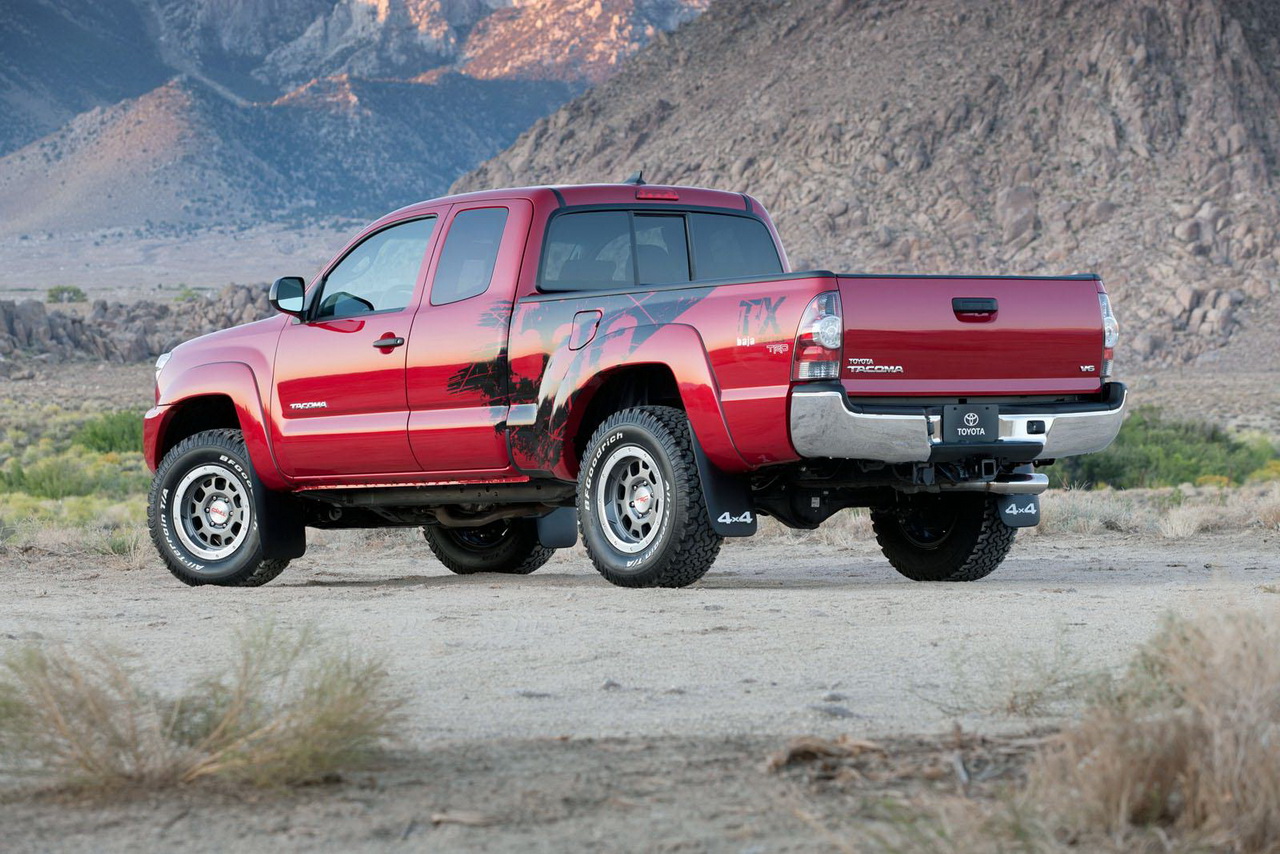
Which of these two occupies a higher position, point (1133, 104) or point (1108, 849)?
point (1133, 104)

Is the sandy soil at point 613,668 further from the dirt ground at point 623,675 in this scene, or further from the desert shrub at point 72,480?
the desert shrub at point 72,480

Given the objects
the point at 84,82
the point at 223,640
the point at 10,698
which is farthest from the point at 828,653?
the point at 84,82

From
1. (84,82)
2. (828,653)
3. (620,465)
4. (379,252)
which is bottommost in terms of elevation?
(828,653)

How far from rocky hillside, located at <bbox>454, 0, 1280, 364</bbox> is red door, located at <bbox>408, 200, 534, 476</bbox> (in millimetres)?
52062

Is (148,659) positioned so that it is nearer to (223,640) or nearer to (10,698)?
(223,640)

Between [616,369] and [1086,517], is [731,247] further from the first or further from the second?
[1086,517]

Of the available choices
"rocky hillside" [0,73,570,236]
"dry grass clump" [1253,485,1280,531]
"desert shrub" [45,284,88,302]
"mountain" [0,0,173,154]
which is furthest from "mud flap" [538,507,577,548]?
"mountain" [0,0,173,154]

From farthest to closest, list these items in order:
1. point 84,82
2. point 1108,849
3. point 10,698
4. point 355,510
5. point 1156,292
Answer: point 84,82, point 1156,292, point 355,510, point 10,698, point 1108,849

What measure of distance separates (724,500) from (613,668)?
2563 mm

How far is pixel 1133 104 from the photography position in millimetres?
66312

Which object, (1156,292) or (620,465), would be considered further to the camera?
(1156,292)

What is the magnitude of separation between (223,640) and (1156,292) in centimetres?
5614

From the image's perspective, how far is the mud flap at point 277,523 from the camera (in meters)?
11.3

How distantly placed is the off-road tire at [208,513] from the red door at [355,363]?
0.49 m
